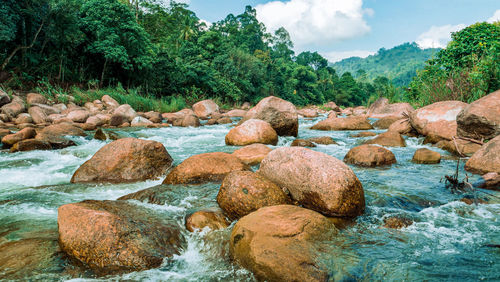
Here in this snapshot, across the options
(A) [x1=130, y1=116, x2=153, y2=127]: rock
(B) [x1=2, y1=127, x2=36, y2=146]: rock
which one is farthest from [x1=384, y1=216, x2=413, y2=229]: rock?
(A) [x1=130, y1=116, x2=153, y2=127]: rock

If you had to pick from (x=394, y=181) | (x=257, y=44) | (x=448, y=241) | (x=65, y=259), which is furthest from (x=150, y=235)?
(x=257, y=44)

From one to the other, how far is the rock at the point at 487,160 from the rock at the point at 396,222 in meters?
2.71

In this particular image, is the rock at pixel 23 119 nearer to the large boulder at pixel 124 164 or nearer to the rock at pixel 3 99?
the rock at pixel 3 99

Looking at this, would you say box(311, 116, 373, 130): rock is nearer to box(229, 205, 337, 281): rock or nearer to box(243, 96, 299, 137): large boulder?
box(243, 96, 299, 137): large boulder

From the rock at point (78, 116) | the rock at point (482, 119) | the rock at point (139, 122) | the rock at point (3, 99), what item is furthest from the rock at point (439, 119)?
the rock at point (3, 99)

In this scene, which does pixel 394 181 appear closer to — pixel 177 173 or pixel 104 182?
pixel 177 173

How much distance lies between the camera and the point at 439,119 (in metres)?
8.19

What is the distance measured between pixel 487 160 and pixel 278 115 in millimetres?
5480

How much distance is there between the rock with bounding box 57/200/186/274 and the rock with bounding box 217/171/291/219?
2.30ft

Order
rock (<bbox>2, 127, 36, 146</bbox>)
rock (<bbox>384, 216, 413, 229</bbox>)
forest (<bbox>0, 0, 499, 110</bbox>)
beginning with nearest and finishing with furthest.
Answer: rock (<bbox>384, 216, 413, 229</bbox>)
rock (<bbox>2, 127, 36, 146</bbox>)
forest (<bbox>0, 0, 499, 110</bbox>)

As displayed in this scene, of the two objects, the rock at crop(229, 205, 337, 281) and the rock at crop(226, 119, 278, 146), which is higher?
the rock at crop(226, 119, 278, 146)

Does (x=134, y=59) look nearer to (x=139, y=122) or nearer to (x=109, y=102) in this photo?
(x=109, y=102)

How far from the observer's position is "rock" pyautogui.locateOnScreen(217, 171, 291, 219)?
10.7ft

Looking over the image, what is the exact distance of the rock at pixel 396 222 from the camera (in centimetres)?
317
